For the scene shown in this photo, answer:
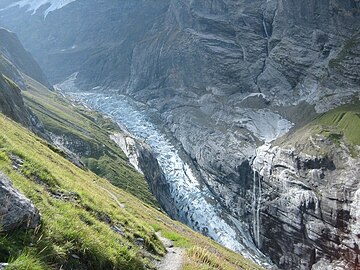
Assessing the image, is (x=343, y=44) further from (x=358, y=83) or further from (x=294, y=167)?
(x=294, y=167)

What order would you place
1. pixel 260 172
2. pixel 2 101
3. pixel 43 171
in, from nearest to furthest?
1. pixel 43 171
2. pixel 2 101
3. pixel 260 172

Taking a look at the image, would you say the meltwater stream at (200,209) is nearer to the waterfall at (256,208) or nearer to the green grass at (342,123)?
the waterfall at (256,208)

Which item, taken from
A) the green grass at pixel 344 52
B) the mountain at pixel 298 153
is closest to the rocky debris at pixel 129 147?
the mountain at pixel 298 153

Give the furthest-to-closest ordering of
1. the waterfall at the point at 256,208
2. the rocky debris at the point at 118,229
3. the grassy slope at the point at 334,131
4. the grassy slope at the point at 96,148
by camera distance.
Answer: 1. the grassy slope at the point at 334,131
2. the waterfall at the point at 256,208
3. the grassy slope at the point at 96,148
4. the rocky debris at the point at 118,229

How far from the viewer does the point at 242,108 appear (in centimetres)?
19262

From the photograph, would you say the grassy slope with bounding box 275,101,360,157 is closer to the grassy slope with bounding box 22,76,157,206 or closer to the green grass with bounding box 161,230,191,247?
the grassy slope with bounding box 22,76,157,206

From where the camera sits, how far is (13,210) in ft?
32.6

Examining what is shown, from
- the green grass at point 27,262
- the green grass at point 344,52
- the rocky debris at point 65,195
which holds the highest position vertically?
the green grass at point 344,52

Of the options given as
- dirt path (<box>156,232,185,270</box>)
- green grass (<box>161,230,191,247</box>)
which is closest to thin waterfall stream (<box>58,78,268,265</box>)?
green grass (<box>161,230,191,247</box>)

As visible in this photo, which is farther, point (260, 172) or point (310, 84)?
point (310, 84)

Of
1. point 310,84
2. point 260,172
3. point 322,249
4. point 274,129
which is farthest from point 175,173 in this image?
point 310,84

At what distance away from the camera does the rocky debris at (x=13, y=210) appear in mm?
9641

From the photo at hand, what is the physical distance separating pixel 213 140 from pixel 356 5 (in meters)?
106

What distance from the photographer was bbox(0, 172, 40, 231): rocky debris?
9641mm
